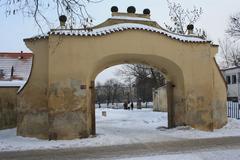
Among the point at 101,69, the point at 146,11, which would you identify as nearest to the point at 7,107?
the point at 101,69

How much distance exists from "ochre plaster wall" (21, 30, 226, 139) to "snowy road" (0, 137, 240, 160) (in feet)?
10.9

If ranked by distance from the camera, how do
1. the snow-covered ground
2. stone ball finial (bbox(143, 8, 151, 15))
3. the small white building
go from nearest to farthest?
the snow-covered ground
stone ball finial (bbox(143, 8, 151, 15))
the small white building

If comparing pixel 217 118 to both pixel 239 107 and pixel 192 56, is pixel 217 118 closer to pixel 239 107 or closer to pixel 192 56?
pixel 192 56

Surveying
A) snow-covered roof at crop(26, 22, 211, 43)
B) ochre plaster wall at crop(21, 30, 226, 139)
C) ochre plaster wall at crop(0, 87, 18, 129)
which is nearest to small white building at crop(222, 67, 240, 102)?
ochre plaster wall at crop(21, 30, 226, 139)

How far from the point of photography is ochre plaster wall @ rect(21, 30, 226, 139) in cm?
1864

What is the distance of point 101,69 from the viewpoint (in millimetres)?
21703

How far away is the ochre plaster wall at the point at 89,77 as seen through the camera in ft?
61.2

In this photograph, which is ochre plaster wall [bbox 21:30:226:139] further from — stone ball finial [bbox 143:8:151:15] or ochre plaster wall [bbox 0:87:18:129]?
ochre plaster wall [bbox 0:87:18:129]

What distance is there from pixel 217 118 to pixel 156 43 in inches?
195

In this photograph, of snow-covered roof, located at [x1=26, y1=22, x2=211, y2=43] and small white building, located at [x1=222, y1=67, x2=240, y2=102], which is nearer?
snow-covered roof, located at [x1=26, y1=22, x2=211, y2=43]

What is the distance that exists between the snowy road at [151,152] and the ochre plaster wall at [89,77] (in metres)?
3.32

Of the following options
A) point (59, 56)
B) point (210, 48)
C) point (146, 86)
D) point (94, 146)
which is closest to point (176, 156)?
point (94, 146)

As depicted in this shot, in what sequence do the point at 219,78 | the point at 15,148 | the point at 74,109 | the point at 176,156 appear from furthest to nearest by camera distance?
the point at 219,78 → the point at 74,109 → the point at 15,148 → the point at 176,156

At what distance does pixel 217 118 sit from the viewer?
21406mm
